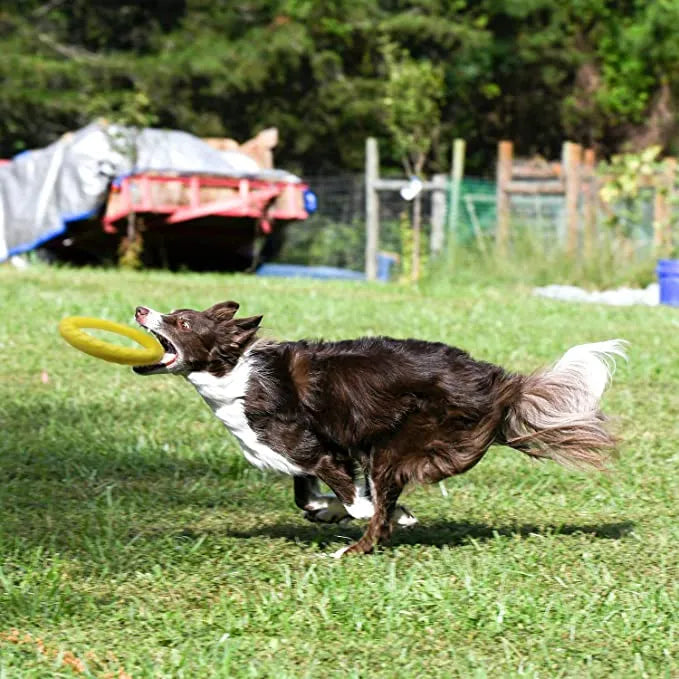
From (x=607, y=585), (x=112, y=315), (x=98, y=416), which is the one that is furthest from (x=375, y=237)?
(x=607, y=585)

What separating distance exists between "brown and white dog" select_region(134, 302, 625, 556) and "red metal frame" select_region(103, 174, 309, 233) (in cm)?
1303

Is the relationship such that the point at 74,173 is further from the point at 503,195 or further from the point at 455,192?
the point at 503,195

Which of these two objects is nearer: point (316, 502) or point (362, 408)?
point (362, 408)

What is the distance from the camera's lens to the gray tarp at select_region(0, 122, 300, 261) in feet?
60.2

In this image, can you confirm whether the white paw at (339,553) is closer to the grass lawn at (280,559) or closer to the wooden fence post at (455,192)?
the grass lawn at (280,559)

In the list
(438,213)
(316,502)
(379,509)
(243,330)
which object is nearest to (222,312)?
(243,330)

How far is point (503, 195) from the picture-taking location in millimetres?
19422

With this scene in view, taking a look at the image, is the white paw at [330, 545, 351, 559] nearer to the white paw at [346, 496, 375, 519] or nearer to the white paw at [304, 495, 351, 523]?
the white paw at [346, 496, 375, 519]

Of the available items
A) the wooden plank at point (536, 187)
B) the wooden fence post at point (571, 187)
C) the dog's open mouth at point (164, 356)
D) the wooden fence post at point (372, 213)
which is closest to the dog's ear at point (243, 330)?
the dog's open mouth at point (164, 356)

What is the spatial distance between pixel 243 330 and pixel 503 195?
14529 mm

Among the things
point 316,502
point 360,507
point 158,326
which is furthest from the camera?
point 316,502

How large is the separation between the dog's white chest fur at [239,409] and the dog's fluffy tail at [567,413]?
98cm

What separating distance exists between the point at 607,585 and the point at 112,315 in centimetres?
771

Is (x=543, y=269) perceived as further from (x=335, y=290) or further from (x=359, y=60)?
(x=359, y=60)
